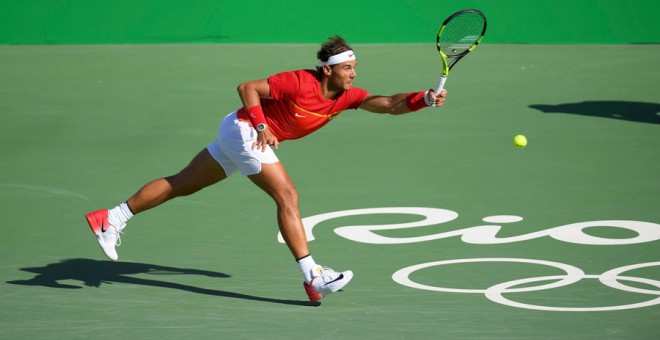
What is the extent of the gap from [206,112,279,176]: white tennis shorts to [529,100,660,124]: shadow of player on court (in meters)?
7.40

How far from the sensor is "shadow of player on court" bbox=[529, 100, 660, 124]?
1433cm

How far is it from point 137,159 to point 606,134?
17.3 feet

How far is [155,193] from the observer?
8.36m

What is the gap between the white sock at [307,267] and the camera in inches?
298

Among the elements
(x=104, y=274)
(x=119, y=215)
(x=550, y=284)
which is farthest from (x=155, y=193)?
(x=550, y=284)

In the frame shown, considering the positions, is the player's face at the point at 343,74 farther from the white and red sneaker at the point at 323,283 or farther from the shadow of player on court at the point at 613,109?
the shadow of player on court at the point at 613,109

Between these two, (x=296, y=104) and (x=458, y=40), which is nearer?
(x=296, y=104)

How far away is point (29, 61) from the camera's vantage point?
711 inches

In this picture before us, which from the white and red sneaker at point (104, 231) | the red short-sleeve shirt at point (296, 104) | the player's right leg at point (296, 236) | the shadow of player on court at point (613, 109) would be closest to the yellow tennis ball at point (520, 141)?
the shadow of player on court at point (613, 109)

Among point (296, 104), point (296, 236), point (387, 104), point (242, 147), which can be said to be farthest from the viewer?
point (387, 104)

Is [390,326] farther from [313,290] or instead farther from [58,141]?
[58,141]

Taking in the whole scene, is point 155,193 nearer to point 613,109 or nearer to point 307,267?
point 307,267

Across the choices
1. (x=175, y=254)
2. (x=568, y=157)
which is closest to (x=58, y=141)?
(x=175, y=254)

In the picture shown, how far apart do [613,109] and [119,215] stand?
817 cm
